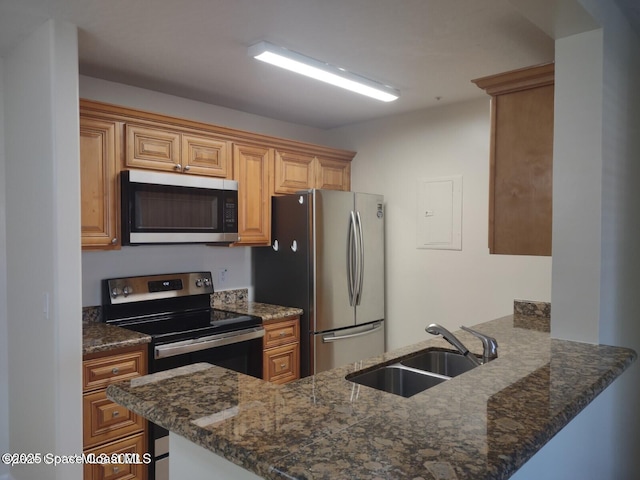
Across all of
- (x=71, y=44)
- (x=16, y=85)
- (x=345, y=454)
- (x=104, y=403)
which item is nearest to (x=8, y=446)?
(x=104, y=403)

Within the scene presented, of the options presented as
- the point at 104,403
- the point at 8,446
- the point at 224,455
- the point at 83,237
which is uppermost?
the point at 83,237

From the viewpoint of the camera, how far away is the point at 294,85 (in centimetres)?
305

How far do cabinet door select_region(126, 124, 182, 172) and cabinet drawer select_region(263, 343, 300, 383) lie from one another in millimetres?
1387

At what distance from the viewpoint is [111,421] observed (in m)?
2.36

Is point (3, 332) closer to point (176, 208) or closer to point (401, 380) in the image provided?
point (176, 208)

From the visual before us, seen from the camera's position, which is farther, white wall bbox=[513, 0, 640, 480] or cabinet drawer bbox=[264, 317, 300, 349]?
cabinet drawer bbox=[264, 317, 300, 349]

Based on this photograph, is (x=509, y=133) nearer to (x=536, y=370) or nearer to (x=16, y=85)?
(x=536, y=370)

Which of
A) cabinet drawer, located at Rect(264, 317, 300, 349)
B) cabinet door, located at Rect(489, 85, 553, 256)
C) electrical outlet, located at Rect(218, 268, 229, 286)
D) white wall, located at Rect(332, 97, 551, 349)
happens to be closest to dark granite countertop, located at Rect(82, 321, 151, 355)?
cabinet drawer, located at Rect(264, 317, 300, 349)

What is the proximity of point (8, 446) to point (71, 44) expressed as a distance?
2.29 m

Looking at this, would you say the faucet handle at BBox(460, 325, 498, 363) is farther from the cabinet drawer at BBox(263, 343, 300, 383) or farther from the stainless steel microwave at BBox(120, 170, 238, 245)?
the stainless steel microwave at BBox(120, 170, 238, 245)

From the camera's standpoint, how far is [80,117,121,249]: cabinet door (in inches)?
100

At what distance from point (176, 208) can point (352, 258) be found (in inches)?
53.3

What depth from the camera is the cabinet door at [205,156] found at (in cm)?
301

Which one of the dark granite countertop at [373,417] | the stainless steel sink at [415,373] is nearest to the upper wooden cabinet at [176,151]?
the dark granite countertop at [373,417]
